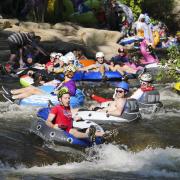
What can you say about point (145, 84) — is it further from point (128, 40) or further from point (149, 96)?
point (128, 40)

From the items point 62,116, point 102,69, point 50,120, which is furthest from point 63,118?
point 102,69

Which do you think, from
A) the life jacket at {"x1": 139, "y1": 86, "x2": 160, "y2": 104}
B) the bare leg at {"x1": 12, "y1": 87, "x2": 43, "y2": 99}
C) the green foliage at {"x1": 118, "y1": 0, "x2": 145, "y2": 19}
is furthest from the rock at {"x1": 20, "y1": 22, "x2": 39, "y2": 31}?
the life jacket at {"x1": 139, "y1": 86, "x2": 160, "y2": 104}

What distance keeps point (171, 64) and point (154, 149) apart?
3.33 metres

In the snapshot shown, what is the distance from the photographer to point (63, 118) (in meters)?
9.32

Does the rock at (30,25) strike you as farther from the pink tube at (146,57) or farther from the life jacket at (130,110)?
the life jacket at (130,110)

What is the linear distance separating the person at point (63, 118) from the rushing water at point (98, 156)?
0.93 ft

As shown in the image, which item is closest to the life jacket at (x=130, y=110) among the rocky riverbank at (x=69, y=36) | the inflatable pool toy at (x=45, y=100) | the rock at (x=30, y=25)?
the inflatable pool toy at (x=45, y=100)

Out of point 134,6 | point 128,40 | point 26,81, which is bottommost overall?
point 26,81

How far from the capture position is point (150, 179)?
813cm

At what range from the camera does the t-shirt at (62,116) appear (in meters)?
9.27

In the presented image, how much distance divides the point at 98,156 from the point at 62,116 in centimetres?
89

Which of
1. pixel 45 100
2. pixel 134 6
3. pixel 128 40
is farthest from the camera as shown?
pixel 134 6

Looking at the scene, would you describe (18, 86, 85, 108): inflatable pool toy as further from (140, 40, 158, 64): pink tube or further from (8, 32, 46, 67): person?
(140, 40, 158, 64): pink tube

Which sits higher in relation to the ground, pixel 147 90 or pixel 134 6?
pixel 134 6
